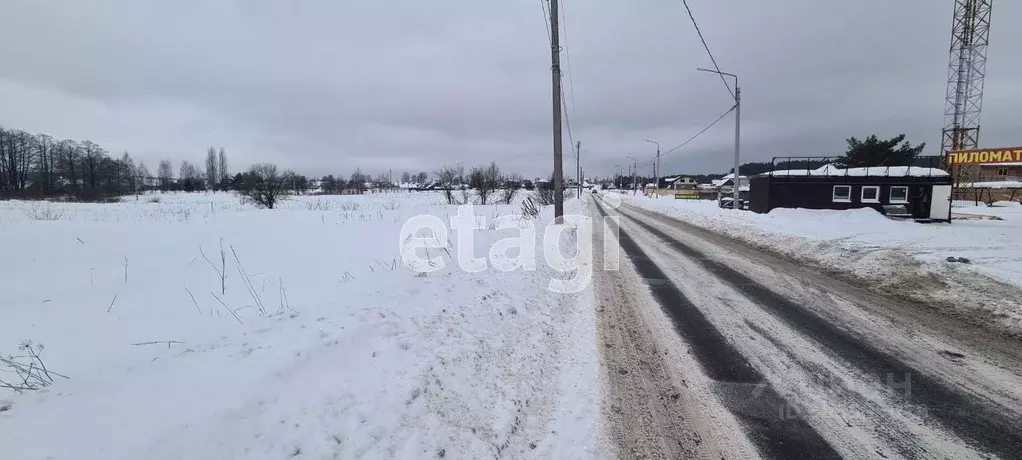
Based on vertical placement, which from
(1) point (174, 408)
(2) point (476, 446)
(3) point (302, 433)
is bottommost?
(2) point (476, 446)

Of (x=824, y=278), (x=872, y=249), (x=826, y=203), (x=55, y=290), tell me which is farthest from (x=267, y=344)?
(x=826, y=203)

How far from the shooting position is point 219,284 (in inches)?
269

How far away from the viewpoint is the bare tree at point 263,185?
107 feet

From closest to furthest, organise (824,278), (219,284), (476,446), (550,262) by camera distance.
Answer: (476,446)
(219,284)
(824,278)
(550,262)

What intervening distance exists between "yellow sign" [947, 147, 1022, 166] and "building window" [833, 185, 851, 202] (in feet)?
55.6

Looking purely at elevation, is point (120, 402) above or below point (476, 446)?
above

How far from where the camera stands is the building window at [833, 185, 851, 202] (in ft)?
68.6

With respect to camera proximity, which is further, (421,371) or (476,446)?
(421,371)

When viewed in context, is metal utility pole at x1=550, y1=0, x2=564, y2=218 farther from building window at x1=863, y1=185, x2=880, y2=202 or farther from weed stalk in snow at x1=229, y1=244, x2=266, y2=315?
building window at x1=863, y1=185, x2=880, y2=202

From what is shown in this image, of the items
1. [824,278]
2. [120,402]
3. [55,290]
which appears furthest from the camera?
[824,278]

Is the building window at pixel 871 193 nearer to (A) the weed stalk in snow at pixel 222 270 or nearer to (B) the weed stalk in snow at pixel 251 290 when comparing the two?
(B) the weed stalk in snow at pixel 251 290

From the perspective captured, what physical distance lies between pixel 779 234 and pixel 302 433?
1416cm

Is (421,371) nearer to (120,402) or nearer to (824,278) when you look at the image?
(120,402)

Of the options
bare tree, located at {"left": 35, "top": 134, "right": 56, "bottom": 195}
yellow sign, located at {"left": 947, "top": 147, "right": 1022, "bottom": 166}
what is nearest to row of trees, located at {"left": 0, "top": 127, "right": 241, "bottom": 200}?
bare tree, located at {"left": 35, "top": 134, "right": 56, "bottom": 195}
